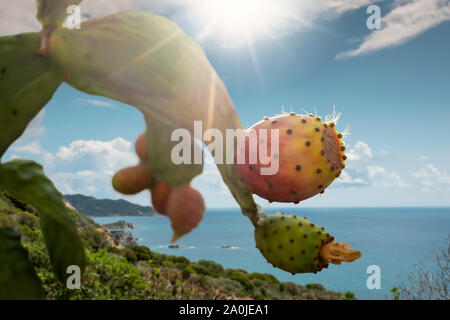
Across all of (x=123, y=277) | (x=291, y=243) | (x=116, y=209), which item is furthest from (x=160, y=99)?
(x=123, y=277)

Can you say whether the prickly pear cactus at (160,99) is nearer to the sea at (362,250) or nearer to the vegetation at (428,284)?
the vegetation at (428,284)

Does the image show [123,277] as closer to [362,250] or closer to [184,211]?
[184,211]

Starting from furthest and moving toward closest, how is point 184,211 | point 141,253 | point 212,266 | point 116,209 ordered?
point 212,266
point 141,253
point 116,209
point 184,211

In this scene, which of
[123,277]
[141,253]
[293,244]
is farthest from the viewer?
[141,253]

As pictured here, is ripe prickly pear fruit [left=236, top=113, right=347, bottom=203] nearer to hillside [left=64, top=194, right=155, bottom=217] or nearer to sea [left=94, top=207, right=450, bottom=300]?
hillside [left=64, top=194, right=155, bottom=217]

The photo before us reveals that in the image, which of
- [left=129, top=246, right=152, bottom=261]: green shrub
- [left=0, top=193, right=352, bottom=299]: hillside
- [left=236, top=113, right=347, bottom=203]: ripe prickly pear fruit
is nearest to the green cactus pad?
[left=236, top=113, right=347, bottom=203]: ripe prickly pear fruit

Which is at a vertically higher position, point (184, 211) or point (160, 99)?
point (160, 99)
